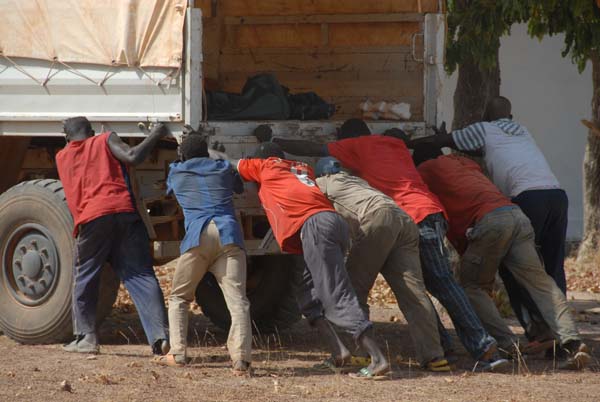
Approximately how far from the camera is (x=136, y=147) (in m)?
8.39

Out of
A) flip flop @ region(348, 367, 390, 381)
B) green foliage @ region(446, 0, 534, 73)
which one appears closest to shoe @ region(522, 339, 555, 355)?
flip flop @ region(348, 367, 390, 381)

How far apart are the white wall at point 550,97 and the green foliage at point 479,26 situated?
14.2 feet

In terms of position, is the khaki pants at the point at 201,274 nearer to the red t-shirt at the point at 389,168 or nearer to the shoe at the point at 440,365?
the red t-shirt at the point at 389,168

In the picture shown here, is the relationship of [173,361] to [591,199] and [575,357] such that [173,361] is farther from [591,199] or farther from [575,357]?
[591,199]

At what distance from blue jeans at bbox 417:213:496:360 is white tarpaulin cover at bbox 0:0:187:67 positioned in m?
2.04

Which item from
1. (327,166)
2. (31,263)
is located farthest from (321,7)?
(31,263)

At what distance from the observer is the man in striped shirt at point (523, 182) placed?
8906 mm

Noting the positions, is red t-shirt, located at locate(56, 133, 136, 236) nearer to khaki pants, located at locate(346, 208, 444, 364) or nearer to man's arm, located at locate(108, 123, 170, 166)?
man's arm, located at locate(108, 123, 170, 166)

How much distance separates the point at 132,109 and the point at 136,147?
0.38 meters

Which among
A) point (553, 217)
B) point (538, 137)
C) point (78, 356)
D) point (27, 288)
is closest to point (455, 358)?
point (553, 217)

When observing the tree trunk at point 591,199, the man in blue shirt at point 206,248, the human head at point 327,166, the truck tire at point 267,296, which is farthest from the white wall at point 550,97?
the man in blue shirt at point 206,248

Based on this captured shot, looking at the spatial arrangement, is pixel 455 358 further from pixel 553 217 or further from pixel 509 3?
pixel 509 3

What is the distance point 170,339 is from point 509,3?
431 cm

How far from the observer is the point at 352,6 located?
10109 millimetres
